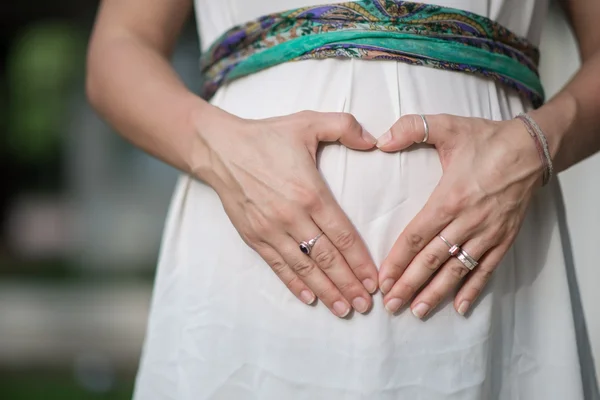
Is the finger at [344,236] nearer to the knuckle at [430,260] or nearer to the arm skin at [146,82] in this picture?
the knuckle at [430,260]

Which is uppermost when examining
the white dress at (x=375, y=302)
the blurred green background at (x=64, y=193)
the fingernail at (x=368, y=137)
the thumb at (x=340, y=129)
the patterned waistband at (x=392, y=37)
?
the patterned waistband at (x=392, y=37)

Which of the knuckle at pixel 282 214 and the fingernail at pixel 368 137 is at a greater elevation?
the fingernail at pixel 368 137

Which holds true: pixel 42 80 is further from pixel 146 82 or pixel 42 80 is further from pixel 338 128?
pixel 338 128

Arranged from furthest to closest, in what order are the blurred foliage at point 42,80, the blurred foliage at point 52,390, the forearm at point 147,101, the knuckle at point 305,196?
the blurred foliage at point 42,80, the blurred foliage at point 52,390, the forearm at point 147,101, the knuckle at point 305,196

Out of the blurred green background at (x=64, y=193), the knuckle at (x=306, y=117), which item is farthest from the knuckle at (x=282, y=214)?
the blurred green background at (x=64, y=193)

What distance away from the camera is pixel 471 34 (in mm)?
891

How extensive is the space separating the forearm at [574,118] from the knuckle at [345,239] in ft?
0.91

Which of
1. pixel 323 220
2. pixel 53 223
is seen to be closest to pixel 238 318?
pixel 323 220

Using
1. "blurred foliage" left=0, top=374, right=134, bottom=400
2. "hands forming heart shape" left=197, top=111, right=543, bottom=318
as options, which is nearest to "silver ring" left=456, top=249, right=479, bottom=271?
"hands forming heart shape" left=197, top=111, right=543, bottom=318

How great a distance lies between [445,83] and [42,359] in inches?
183

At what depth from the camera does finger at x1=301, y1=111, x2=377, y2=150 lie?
2.70 feet

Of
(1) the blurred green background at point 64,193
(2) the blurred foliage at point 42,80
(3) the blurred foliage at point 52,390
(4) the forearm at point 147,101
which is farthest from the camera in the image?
(2) the blurred foliage at point 42,80

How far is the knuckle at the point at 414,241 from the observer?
81 centimetres

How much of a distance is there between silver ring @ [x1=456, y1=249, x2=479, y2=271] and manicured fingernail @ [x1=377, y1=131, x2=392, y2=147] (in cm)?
15
